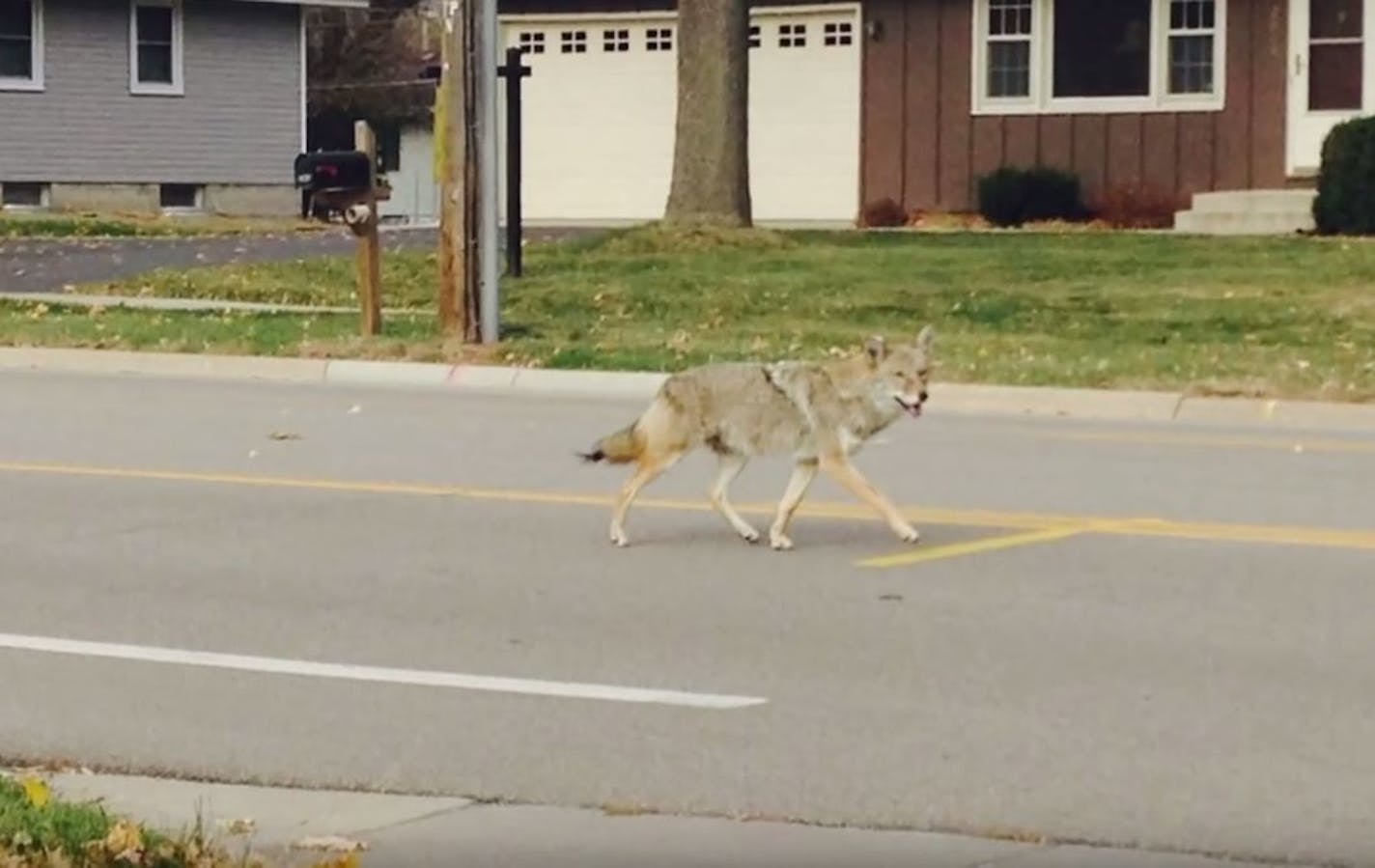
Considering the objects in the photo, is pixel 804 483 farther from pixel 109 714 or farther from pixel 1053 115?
pixel 1053 115

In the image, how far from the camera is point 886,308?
2339cm

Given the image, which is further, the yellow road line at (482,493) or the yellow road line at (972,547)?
the yellow road line at (482,493)

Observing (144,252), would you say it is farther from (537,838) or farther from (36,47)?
(537,838)

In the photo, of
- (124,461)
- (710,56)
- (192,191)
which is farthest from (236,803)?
(192,191)

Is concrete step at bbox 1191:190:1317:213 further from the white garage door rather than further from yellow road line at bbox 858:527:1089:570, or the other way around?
yellow road line at bbox 858:527:1089:570

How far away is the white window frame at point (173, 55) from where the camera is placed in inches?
1742

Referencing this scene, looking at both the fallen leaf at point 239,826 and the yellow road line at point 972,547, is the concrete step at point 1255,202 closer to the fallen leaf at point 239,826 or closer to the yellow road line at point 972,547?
the yellow road line at point 972,547

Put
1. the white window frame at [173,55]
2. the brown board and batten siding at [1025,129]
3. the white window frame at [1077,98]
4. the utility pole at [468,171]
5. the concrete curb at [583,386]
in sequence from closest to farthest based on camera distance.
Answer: the concrete curb at [583,386] → the utility pole at [468,171] → the brown board and batten siding at [1025,129] → the white window frame at [1077,98] → the white window frame at [173,55]

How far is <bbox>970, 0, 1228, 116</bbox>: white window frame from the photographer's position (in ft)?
114

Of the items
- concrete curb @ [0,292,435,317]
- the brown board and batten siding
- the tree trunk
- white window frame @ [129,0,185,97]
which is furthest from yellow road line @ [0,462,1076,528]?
white window frame @ [129,0,185,97]

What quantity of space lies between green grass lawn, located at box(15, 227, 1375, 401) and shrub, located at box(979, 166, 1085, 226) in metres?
4.98

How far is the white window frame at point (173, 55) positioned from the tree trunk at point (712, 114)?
58.7ft

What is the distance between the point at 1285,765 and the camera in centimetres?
776

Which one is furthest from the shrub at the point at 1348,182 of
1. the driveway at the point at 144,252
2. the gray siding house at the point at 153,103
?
the gray siding house at the point at 153,103
